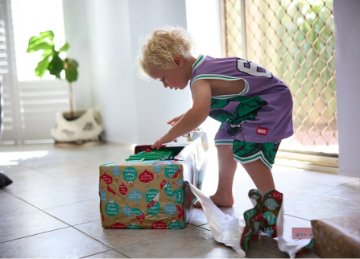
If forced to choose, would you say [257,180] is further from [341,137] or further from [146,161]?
[341,137]

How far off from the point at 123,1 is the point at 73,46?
769 mm

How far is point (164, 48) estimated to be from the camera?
4.76 feet

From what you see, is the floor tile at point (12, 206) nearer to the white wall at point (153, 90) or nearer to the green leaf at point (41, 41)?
the white wall at point (153, 90)

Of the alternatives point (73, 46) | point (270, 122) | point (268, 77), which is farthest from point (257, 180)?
point (73, 46)

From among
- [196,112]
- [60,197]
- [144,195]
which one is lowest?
[60,197]

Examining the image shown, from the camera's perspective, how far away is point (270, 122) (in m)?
1.43

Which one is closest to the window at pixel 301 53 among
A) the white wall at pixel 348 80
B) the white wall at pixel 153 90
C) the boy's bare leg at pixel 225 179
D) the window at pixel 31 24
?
the white wall at pixel 348 80

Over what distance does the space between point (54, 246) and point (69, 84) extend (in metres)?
2.35

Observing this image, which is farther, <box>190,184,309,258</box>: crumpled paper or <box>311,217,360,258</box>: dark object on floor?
<box>190,184,309,258</box>: crumpled paper

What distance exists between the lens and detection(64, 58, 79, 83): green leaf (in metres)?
3.37

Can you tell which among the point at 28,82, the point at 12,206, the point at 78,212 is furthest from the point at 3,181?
the point at 28,82

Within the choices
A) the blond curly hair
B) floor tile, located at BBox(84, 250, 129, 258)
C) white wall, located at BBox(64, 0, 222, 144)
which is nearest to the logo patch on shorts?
the blond curly hair

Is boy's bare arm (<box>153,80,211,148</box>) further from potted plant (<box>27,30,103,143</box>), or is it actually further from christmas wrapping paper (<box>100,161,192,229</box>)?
potted plant (<box>27,30,103,143</box>)

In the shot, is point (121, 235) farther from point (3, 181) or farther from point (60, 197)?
point (3, 181)
